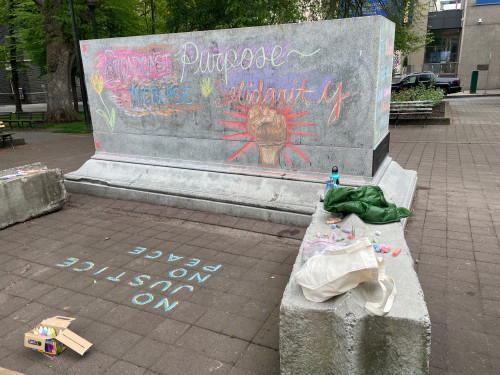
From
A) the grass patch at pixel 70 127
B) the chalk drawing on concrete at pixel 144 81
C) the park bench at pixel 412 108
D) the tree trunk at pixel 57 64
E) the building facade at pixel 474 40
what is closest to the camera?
the chalk drawing on concrete at pixel 144 81

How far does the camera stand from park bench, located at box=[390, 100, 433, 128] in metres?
14.3

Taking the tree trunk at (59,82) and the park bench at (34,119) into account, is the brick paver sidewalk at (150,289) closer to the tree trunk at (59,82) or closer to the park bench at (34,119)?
the tree trunk at (59,82)

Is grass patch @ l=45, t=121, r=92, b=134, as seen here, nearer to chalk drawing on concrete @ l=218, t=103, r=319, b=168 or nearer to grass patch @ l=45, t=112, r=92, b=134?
grass patch @ l=45, t=112, r=92, b=134

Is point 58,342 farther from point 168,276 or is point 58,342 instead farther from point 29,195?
point 29,195

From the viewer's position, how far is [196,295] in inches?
153

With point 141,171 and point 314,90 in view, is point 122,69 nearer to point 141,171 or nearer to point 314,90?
point 141,171

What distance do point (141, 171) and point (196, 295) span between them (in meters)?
3.70

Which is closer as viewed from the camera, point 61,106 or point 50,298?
point 50,298

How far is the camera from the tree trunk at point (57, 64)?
16016 mm

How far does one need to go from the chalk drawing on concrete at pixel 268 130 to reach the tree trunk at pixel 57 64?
13.6m

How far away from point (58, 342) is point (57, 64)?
56.4 feet

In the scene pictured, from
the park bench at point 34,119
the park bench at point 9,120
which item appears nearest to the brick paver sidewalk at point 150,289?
the park bench at point 34,119

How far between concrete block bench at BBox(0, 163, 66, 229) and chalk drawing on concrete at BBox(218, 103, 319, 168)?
3.11 m

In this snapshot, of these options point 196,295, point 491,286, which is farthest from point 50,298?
point 491,286
